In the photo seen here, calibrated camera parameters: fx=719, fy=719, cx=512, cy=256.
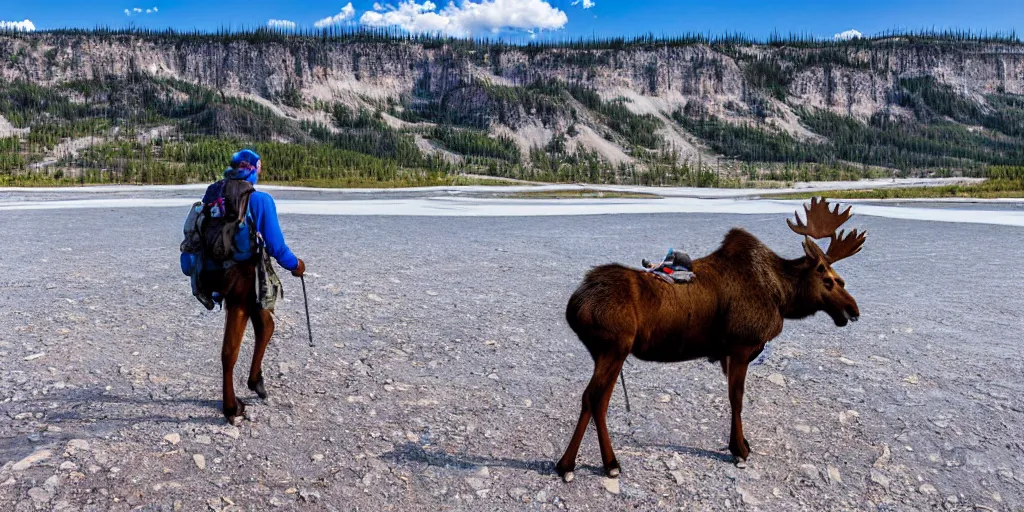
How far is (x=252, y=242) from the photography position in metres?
4.75

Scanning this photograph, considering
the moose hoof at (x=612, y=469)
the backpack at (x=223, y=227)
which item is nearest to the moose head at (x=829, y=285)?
the moose hoof at (x=612, y=469)

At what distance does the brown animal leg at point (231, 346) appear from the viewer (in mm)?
4883

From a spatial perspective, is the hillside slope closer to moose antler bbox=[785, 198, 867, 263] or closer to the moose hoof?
moose antler bbox=[785, 198, 867, 263]

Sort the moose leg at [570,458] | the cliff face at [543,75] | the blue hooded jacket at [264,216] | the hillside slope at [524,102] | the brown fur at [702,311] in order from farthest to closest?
the cliff face at [543,75], the hillside slope at [524,102], the blue hooded jacket at [264,216], the moose leg at [570,458], the brown fur at [702,311]

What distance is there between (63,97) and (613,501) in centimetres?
14618

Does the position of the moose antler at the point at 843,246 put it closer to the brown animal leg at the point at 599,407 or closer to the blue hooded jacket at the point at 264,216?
the brown animal leg at the point at 599,407

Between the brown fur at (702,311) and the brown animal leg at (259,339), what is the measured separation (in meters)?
2.31

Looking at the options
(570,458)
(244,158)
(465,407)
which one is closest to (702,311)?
(570,458)

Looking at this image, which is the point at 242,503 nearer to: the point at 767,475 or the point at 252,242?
the point at 252,242

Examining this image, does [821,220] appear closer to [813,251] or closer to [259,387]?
[813,251]

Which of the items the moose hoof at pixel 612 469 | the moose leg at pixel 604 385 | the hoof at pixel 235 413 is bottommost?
the moose hoof at pixel 612 469

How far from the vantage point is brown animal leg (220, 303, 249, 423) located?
488 centimetres

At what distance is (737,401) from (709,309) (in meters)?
0.63

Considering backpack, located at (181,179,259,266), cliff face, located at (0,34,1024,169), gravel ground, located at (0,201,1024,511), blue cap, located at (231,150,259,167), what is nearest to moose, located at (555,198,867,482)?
gravel ground, located at (0,201,1024,511)
